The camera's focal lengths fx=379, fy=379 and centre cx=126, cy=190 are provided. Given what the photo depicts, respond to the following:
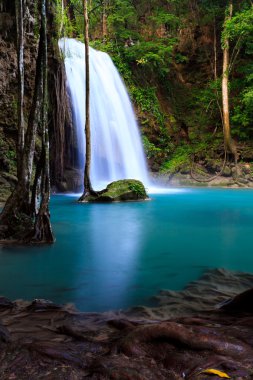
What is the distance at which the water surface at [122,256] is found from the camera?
14.7ft

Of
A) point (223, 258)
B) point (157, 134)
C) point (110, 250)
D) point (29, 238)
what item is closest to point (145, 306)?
point (223, 258)

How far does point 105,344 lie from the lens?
2555mm

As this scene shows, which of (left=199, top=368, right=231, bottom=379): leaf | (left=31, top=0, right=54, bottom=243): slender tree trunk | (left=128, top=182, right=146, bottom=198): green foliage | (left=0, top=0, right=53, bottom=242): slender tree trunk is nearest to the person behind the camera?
(left=199, top=368, right=231, bottom=379): leaf

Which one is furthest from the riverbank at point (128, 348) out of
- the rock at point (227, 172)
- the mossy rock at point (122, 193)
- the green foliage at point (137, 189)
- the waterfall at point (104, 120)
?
the rock at point (227, 172)

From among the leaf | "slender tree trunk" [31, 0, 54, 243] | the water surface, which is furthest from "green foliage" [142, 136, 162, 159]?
the leaf

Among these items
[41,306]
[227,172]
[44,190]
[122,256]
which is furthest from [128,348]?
[227,172]

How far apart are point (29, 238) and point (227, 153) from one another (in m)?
17.5

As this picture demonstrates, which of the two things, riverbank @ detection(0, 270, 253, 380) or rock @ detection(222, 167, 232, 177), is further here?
rock @ detection(222, 167, 232, 177)

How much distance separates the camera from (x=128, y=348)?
95.0 inches

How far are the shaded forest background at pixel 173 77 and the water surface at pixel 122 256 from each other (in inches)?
317

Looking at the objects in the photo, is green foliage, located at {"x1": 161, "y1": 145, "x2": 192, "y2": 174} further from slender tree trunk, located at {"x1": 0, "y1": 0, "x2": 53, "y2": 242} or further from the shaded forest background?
slender tree trunk, located at {"x1": 0, "y1": 0, "x2": 53, "y2": 242}

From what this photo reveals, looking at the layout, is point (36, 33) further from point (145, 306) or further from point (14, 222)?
point (145, 306)

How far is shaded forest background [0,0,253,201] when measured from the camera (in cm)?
1870

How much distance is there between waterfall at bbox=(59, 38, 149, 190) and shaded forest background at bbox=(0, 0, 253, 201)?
927mm
